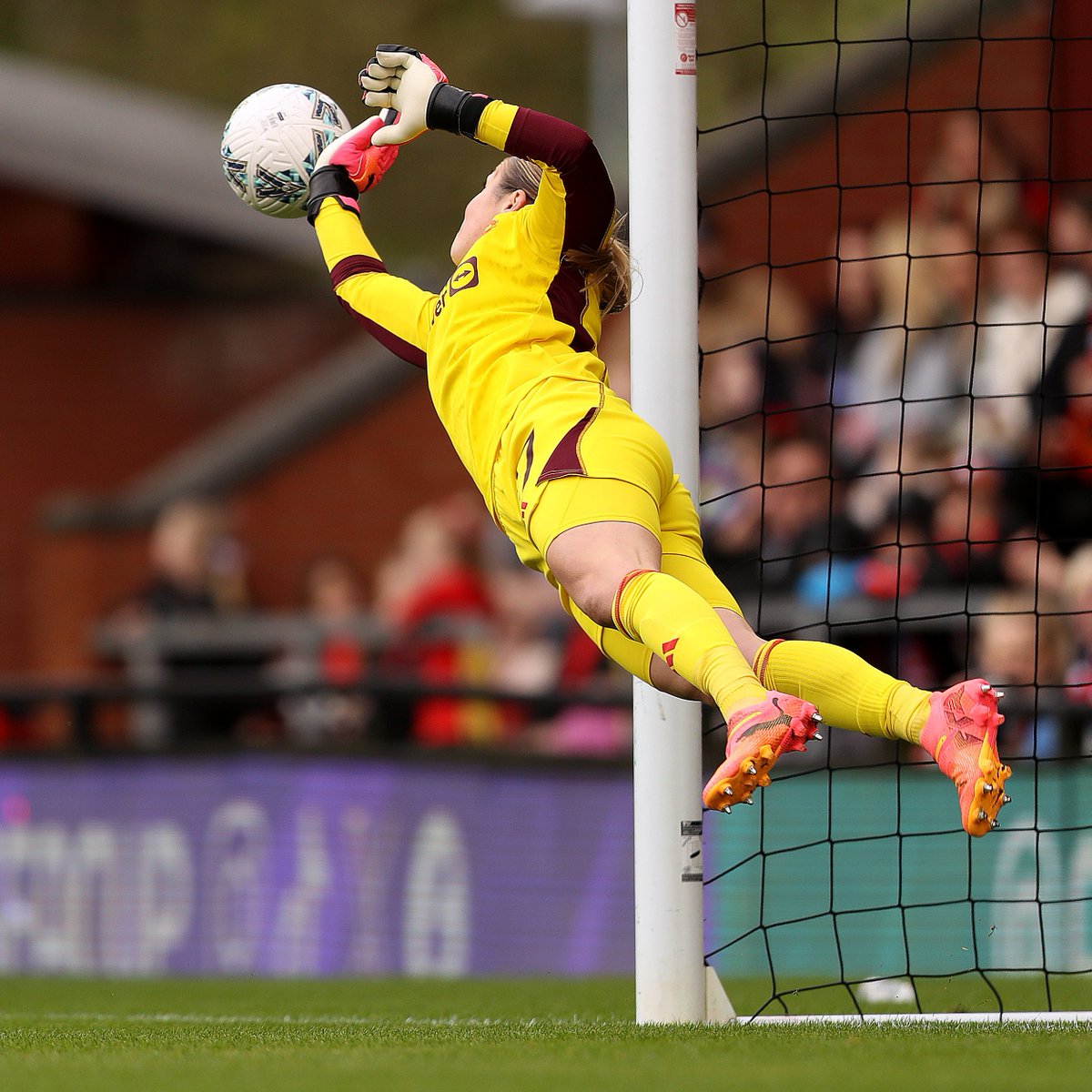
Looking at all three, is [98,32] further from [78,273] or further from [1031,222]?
[1031,222]

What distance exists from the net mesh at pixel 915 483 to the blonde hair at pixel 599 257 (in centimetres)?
77

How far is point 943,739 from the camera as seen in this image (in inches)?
163

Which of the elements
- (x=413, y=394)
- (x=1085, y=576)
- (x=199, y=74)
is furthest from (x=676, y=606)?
(x=199, y=74)

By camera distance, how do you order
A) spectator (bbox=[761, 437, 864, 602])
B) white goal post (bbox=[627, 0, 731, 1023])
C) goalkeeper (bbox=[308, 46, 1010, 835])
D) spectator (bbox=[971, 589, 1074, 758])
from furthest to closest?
spectator (bbox=[761, 437, 864, 602]) < spectator (bbox=[971, 589, 1074, 758]) < white goal post (bbox=[627, 0, 731, 1023]) < goalkeeper (bbox=[308, 46, 1010, 835])

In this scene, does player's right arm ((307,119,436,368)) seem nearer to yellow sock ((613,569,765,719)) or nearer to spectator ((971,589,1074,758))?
yellow sock ((613,569,765,719))

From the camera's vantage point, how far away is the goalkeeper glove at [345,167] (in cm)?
543

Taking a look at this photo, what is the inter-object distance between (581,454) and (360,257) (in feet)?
3.78


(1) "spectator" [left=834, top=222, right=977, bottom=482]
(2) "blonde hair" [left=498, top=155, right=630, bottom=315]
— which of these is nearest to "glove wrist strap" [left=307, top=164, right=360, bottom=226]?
(2) "blonde hair" [left=498, top=155, right=630, bottom=315]

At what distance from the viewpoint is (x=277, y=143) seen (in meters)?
5.42

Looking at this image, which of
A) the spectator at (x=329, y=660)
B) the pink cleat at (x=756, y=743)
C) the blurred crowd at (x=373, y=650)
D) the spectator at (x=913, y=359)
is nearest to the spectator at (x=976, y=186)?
the spectator at (x=913, y=359)

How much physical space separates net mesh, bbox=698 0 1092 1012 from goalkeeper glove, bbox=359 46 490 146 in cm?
125

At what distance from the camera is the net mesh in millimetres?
6914

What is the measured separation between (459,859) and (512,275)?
13.3 ft

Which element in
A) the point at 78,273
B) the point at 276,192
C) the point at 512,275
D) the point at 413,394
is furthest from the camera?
the point at 78,273
